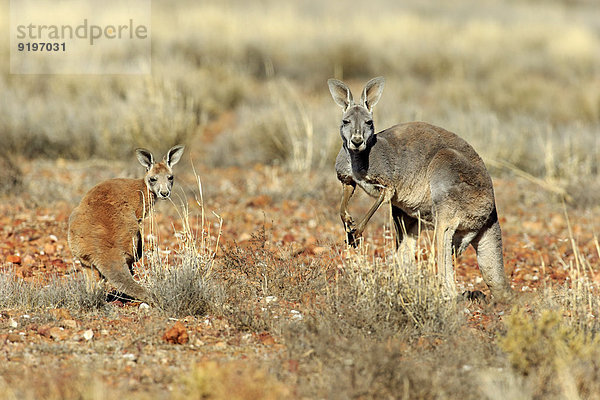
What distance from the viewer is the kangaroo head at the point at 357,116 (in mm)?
5461

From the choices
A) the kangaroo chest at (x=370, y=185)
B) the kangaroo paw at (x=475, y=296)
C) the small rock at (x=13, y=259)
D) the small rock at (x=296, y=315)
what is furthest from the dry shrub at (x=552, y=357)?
the small rock at (x=13, y=259)

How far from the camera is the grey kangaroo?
574 cm

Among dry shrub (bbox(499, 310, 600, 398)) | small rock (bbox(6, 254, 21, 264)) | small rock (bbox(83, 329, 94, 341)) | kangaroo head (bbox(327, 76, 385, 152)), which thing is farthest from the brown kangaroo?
dry shrub (bbox(499, 310, 600, 398))

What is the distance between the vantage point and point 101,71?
15812mm

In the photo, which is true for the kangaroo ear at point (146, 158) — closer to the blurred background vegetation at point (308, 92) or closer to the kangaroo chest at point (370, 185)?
the kangaroo chest at point (370, 185)

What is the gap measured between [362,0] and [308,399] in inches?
1343

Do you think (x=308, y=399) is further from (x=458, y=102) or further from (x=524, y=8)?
(x=524, y=8)

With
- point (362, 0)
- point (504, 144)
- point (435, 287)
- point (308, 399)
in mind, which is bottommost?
point (308, 399)

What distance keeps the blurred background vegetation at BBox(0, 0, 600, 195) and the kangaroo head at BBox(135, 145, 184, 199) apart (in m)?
4.78

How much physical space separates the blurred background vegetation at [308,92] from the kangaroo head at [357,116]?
165 inches

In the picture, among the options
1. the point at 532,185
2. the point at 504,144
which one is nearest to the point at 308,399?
the point at 532,185

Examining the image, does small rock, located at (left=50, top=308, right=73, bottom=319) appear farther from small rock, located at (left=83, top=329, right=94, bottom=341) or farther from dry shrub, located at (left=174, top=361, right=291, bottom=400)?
dry shrub, located at (left=174, top=361, right=291, bottom=400)

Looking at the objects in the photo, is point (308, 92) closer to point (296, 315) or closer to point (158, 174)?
point (158, 174)

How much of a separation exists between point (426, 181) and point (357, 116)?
0.81m
